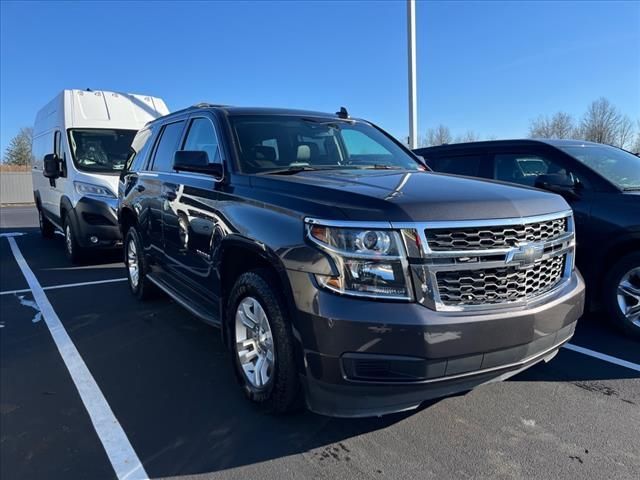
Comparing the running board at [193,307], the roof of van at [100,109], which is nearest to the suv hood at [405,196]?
the running board at [193,307]

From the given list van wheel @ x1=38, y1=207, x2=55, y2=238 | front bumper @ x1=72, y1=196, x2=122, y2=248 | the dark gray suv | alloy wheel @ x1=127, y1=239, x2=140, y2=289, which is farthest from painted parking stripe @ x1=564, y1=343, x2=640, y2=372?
van wheel @ x1=38, y1=207, x2=55, y2=238

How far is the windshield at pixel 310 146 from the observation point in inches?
148

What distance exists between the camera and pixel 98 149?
8.80m

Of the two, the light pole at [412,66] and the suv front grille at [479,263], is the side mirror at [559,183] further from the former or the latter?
the light pole at [412,66]

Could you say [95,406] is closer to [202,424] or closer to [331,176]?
[202,424]

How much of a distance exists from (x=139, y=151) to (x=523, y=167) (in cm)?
448

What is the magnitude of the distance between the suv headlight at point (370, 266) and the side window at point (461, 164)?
385 centimetres

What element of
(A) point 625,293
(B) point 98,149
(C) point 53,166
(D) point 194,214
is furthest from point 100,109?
(A) point 625,293

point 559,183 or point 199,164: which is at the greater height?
point 199,164

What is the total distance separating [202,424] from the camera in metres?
3.15

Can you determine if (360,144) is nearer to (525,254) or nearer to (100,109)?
(525,254)

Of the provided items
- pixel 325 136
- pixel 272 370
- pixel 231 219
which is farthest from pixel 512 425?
pixel 325 136

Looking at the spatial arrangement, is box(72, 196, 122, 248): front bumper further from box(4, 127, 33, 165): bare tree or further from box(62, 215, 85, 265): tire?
box(4, 127, 33, 165): bare tree

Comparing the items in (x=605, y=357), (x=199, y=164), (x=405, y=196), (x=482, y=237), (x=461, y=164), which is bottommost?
(x=605, y=357)
